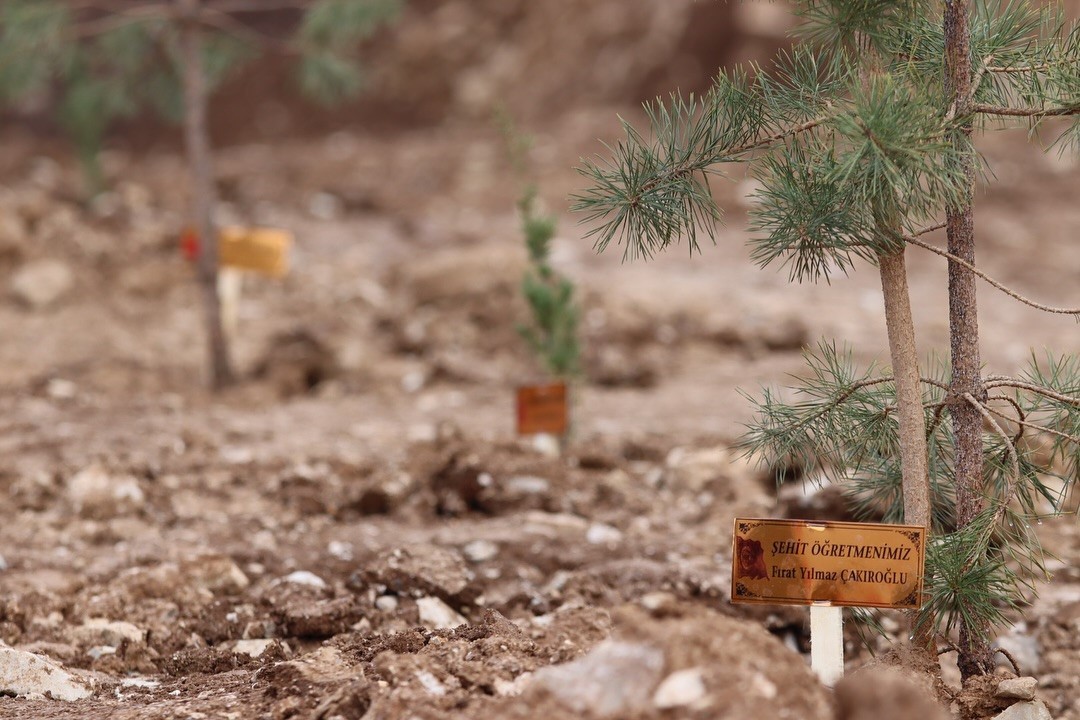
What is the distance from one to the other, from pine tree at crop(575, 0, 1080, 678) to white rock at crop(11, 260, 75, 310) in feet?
A: 19.4

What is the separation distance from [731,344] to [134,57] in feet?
14.2

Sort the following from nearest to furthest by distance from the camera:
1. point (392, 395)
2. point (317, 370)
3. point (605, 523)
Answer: point (605, 523)
point (392, 395)
point (317, 370)

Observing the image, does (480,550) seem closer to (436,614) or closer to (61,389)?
(436,614)

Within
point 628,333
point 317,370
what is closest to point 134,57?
point 317,370

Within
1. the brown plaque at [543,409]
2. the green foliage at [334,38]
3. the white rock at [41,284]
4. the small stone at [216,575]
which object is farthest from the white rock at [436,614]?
the white rock at [41,284]

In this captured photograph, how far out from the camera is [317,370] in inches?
259

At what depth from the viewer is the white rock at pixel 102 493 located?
4078 millimetres

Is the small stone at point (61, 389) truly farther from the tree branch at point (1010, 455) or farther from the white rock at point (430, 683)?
the tree branch at point (1010, 455)

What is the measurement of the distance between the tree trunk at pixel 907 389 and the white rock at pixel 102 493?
3046 millimetres

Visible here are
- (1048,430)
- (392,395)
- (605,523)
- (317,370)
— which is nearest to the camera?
(1048,430)

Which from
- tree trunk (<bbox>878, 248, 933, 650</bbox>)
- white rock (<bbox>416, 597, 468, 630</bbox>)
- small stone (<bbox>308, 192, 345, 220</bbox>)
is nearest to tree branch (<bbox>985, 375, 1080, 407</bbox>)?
tree trunk (<bbox>878, 248, 933, 650</bbox>)

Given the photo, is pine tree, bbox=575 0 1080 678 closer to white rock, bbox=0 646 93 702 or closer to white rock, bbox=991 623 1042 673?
white rock, bbox=991 623 1042 673

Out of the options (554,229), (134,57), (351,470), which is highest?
(134,57)

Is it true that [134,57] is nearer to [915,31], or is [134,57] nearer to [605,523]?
[605,523]
